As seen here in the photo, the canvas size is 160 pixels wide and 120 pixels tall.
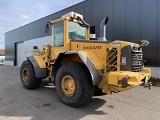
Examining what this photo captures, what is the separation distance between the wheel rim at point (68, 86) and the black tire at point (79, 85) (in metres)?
0.04

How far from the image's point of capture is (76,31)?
638cm

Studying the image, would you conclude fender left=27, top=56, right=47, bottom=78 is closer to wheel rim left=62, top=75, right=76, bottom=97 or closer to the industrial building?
the industrial building

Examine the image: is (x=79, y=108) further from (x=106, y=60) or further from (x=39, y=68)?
(x=39, y=68)

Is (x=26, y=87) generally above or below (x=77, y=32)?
below

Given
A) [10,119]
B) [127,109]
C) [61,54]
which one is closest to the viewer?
[10,119]

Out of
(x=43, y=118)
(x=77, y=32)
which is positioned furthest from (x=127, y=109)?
(x=77, y=32)

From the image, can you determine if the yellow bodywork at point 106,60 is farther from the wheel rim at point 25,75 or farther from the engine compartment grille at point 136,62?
the wheel rim at point 25,75

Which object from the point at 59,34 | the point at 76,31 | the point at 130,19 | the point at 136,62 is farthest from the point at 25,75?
the point at 130,19

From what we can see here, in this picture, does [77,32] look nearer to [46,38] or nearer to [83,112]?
[83,112]

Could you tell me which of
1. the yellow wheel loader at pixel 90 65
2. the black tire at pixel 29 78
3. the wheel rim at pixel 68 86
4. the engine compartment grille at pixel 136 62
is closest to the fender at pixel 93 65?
the yellow wheel loader at pixel 90 65

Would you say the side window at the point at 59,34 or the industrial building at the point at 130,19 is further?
the industrial building at the point at 130,19

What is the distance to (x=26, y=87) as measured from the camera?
7496mm

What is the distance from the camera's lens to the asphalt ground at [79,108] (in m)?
4.63

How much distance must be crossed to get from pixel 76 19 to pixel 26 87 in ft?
10.9
